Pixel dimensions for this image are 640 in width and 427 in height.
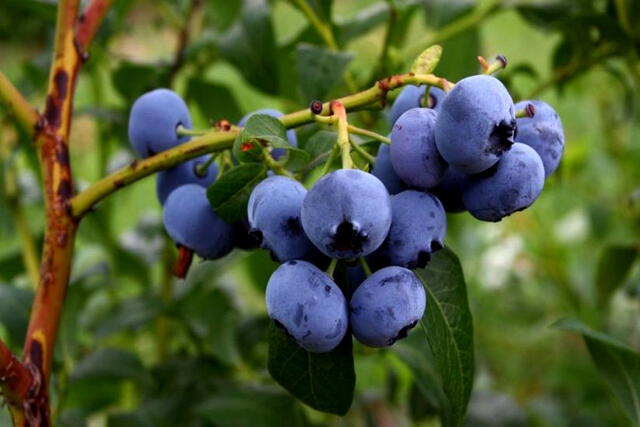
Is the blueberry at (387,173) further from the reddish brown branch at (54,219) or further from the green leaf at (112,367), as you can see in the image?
the green leaf at (112,367)

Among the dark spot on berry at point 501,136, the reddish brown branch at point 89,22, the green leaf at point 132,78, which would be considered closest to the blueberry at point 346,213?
the dark spot on berry at point 501,136

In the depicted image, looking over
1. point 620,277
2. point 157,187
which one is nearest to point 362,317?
point 157,187

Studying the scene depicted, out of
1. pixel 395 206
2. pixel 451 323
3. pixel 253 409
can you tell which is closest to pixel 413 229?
pixel 395 206

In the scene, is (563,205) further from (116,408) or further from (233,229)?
(233,229)

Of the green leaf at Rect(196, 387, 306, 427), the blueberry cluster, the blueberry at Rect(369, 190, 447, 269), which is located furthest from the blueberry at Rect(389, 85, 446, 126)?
the green leaf at Rect(196, 387, 306, 427)

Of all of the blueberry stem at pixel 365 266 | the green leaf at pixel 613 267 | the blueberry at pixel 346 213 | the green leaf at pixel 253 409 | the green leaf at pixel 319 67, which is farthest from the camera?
the green leaf at pixel 613 267

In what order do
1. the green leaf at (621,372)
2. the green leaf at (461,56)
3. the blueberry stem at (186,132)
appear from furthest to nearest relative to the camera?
1. the green leaf at (461,56)
2. the green leaf at (621,372)
3. the blueberry stem at (186,132)

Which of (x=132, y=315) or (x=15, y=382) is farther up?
(x=15, y=382)

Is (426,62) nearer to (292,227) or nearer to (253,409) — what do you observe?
(292,227)
